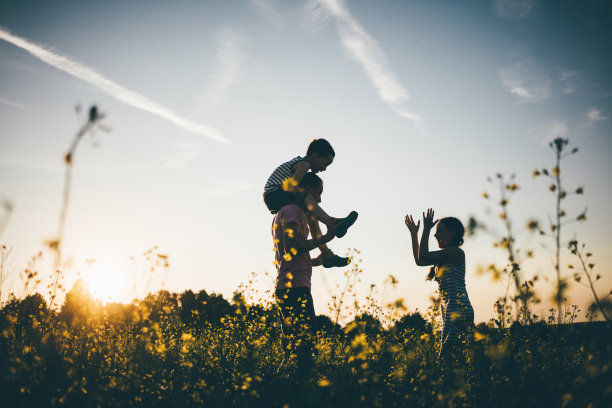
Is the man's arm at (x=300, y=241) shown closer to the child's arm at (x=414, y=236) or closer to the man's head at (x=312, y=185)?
the man's head at (x=312, y=185)

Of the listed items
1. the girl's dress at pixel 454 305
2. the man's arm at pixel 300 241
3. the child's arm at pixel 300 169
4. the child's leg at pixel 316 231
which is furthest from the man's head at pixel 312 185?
the girl's dress at pixel 454 305

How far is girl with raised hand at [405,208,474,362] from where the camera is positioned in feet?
11.9

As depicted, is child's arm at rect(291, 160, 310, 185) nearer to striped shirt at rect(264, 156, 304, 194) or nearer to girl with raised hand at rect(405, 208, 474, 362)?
striped shirt at rect(264, 156, 304, 194)

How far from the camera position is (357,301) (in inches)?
106

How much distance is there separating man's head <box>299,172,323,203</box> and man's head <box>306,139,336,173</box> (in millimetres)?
173

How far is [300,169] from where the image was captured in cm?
379

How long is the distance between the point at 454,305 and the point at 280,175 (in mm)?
2474

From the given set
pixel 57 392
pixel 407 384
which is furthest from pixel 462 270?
pixel 57 392

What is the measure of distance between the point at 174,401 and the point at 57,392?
0.90 metres

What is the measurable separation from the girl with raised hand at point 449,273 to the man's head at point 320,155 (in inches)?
49.8

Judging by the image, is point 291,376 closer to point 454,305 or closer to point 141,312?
point 141,312

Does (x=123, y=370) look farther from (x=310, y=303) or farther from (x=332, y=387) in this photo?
(x=332, y=387)

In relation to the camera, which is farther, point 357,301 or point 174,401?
point 357,301

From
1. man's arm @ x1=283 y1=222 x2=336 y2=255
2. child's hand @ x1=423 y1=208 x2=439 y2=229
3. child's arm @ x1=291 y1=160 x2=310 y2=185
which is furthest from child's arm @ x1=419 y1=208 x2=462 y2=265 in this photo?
child's arm @ x1=291 y1=160 x2=310 y2=185
